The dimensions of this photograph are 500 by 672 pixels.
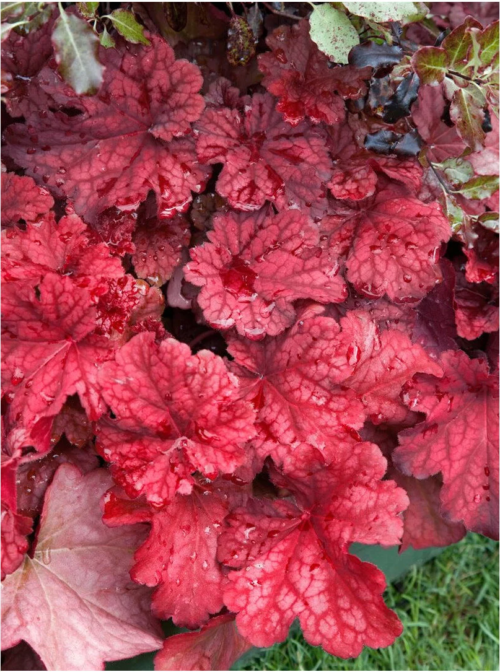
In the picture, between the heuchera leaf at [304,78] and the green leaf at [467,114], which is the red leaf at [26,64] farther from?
the green leaf at [467,114]

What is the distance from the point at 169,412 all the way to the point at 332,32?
73 centimetres

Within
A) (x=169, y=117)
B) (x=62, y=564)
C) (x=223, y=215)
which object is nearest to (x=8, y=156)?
(x=169, y=117)

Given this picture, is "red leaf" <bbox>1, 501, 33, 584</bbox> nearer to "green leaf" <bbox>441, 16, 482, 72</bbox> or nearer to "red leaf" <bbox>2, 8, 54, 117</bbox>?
"red leaf" <bbox>2, 8, 54, 117</bbox>

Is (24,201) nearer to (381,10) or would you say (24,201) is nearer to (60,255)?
(60,255)

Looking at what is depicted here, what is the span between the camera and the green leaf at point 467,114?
1.20m

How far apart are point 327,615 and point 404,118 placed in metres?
0.94

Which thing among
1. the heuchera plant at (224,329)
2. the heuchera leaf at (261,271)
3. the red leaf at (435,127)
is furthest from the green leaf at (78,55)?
the red leaf at (435,127)

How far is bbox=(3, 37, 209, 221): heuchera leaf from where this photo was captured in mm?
1146

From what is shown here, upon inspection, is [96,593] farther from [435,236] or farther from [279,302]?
[435,236]

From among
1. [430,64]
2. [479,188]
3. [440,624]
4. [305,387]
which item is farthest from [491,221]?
[440,624]

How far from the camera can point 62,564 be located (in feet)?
3.71

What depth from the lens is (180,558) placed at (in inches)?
43.3

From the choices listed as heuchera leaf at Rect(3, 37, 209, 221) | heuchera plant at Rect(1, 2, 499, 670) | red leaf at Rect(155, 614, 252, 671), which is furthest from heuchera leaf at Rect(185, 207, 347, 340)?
red leaf at Rect(155, 614, 252, 671)

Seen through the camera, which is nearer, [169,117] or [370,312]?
[169,117]
